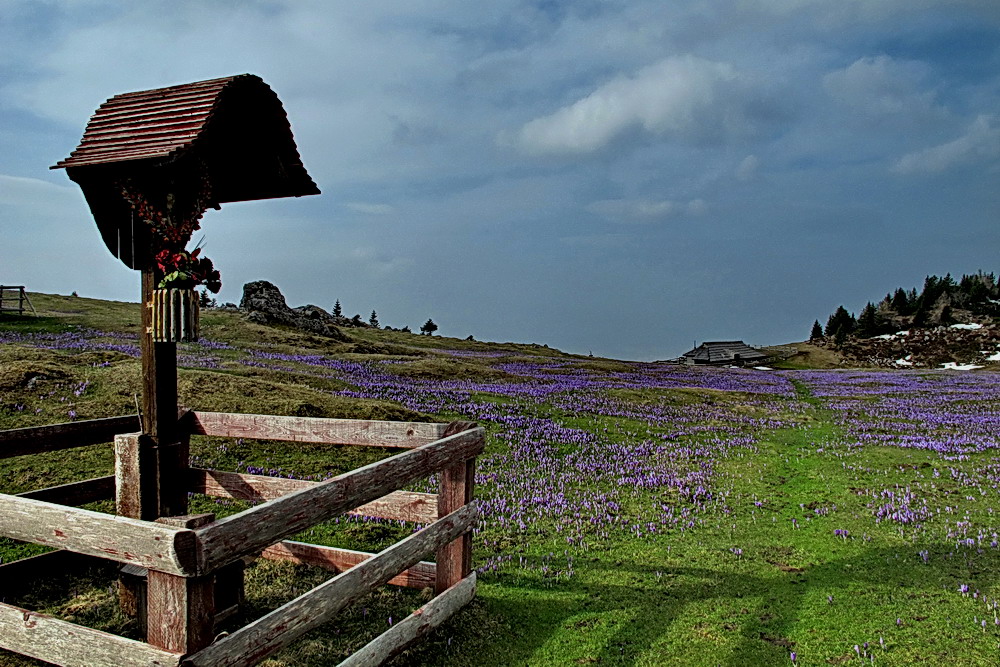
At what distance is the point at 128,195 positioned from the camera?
21.0ft

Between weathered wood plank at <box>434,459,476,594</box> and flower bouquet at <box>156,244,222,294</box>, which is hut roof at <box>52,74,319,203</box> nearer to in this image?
flower bouquet at <box>156,244,222,294</box>

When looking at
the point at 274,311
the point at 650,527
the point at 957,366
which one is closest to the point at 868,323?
the point at 957,366

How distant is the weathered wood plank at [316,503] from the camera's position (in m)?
3.98

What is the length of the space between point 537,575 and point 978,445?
16.5 meters

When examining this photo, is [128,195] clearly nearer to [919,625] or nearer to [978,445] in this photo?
[919,625]

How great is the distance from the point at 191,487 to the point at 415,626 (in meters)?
3.85

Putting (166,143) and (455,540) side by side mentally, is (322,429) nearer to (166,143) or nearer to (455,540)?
(455,540)

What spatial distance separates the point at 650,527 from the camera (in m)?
10.2

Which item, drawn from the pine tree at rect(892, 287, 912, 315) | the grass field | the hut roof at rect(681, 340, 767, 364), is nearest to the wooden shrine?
the grass field

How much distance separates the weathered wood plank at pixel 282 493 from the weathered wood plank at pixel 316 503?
3.25ft

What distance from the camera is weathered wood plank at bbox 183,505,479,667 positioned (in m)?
4.15

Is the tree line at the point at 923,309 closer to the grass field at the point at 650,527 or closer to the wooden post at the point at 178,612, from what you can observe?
the grass field at the point at 650,527

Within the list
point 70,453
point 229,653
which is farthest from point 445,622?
point 70,453

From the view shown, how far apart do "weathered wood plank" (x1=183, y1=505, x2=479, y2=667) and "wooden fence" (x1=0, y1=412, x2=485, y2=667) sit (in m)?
0.01
